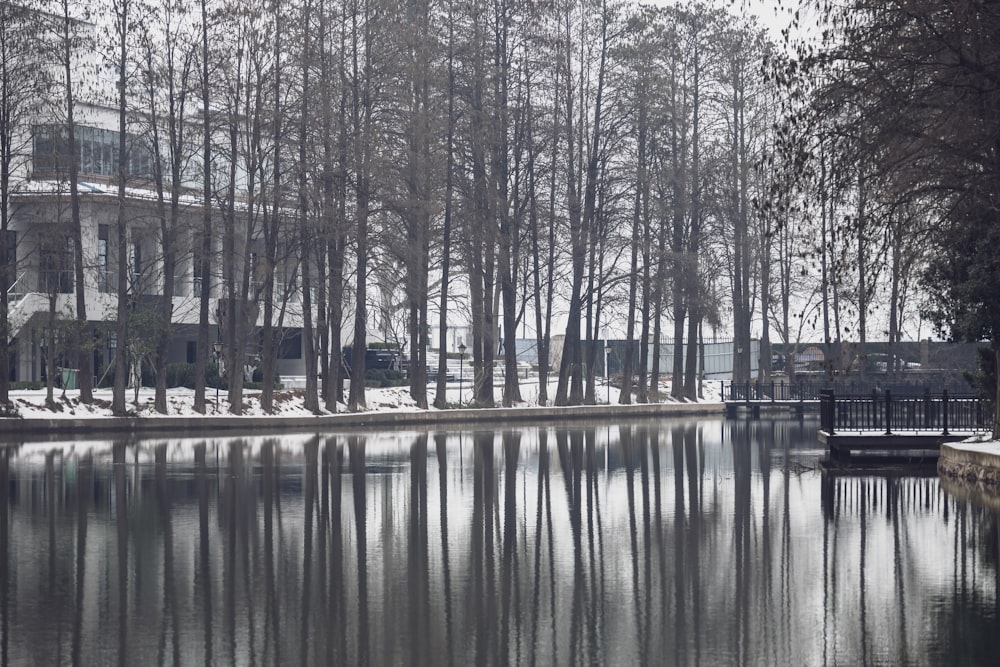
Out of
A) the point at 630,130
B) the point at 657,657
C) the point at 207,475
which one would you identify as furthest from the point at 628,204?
the point at 657,657

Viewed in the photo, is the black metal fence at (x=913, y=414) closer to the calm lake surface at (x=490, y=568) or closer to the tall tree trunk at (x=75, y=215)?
the calm lake surface at (x=490, y=568)

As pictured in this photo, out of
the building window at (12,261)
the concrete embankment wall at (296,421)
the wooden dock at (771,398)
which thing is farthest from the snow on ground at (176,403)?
the wooden dock at (771,398)

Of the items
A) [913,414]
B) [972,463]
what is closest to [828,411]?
[913,414]

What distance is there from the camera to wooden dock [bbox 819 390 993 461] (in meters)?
30.5

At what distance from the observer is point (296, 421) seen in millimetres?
46250

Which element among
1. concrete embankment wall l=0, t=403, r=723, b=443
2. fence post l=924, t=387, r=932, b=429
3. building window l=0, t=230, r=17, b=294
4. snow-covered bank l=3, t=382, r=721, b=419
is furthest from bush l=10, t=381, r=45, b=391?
fence post l=924, t=387, r=932, b=429

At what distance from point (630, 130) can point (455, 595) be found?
167 feet

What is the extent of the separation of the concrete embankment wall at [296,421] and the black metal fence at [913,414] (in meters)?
17.8

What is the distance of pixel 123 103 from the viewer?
46656mm

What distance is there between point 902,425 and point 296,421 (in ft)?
65.5

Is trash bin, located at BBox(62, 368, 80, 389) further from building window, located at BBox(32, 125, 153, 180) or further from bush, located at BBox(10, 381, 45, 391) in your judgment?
building window, located at BBox(32, 125, 153, 180)

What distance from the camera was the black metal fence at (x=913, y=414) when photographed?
3162cm

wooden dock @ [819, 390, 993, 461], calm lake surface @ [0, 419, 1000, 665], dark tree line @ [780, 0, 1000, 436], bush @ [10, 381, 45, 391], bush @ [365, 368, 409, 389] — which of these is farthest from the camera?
bush @ [365, 368, 409, 389]

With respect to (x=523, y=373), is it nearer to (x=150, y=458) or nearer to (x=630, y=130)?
(x=630, y=130)
